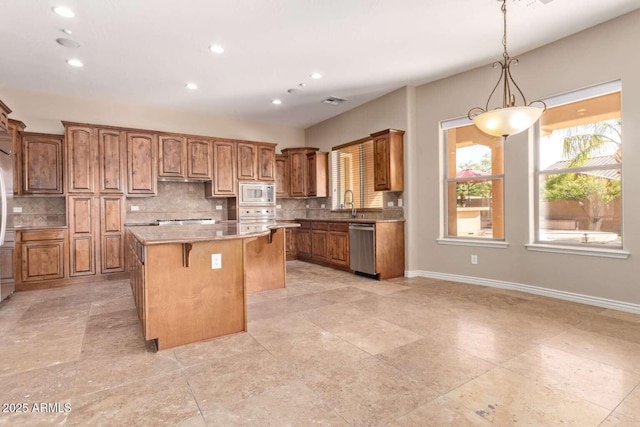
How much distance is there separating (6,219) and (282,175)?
454 centimetres

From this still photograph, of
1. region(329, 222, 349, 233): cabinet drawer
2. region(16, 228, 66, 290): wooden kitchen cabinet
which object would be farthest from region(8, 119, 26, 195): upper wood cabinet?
region(329, 222, 349, 233): cabinet drawer

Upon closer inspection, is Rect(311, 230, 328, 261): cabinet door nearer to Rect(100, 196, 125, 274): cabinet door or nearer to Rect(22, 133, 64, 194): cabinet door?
Rect(100, 196, 125, 274): cabinet door

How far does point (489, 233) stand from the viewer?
450 centimetres

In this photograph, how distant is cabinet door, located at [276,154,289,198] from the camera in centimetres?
713

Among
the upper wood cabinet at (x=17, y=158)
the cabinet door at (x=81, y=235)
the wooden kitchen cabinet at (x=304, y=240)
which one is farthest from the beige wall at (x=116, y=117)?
the wooden kitchen cabinet at (x=304, y=240)

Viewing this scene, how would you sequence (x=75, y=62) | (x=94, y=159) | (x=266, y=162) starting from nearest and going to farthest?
(x=75, y=62), (x=94, y=159), (x=266, y=162)

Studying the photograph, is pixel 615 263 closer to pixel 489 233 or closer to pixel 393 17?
pixel 489 233

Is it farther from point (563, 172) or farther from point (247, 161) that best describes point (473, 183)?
point (247, 161)

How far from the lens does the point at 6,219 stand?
11.9 ft

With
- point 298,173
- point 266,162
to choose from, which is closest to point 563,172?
point 298,173

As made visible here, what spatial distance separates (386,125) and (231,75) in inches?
101

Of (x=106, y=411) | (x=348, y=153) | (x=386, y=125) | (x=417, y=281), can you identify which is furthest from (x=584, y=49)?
(x=106, y=411)

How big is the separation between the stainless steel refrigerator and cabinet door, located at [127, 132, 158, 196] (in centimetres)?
154

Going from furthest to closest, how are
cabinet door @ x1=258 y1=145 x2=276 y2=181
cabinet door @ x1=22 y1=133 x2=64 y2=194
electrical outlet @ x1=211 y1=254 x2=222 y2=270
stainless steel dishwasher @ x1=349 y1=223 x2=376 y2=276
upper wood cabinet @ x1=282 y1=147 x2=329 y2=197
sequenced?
upper wood cabinet @ x1=282 y1=147 x2=329 y2=197, cabinet door @ x1=258 y1=145 x2=276 y2=181, stainless steel dishwasher @ x1=349 y1=223 x2=376 y2=276, cabinet door @ x1=22 y1=133 x2=64 y2=194, electrical outlet @ x1=211 y1=254 x2=222 y2=270
